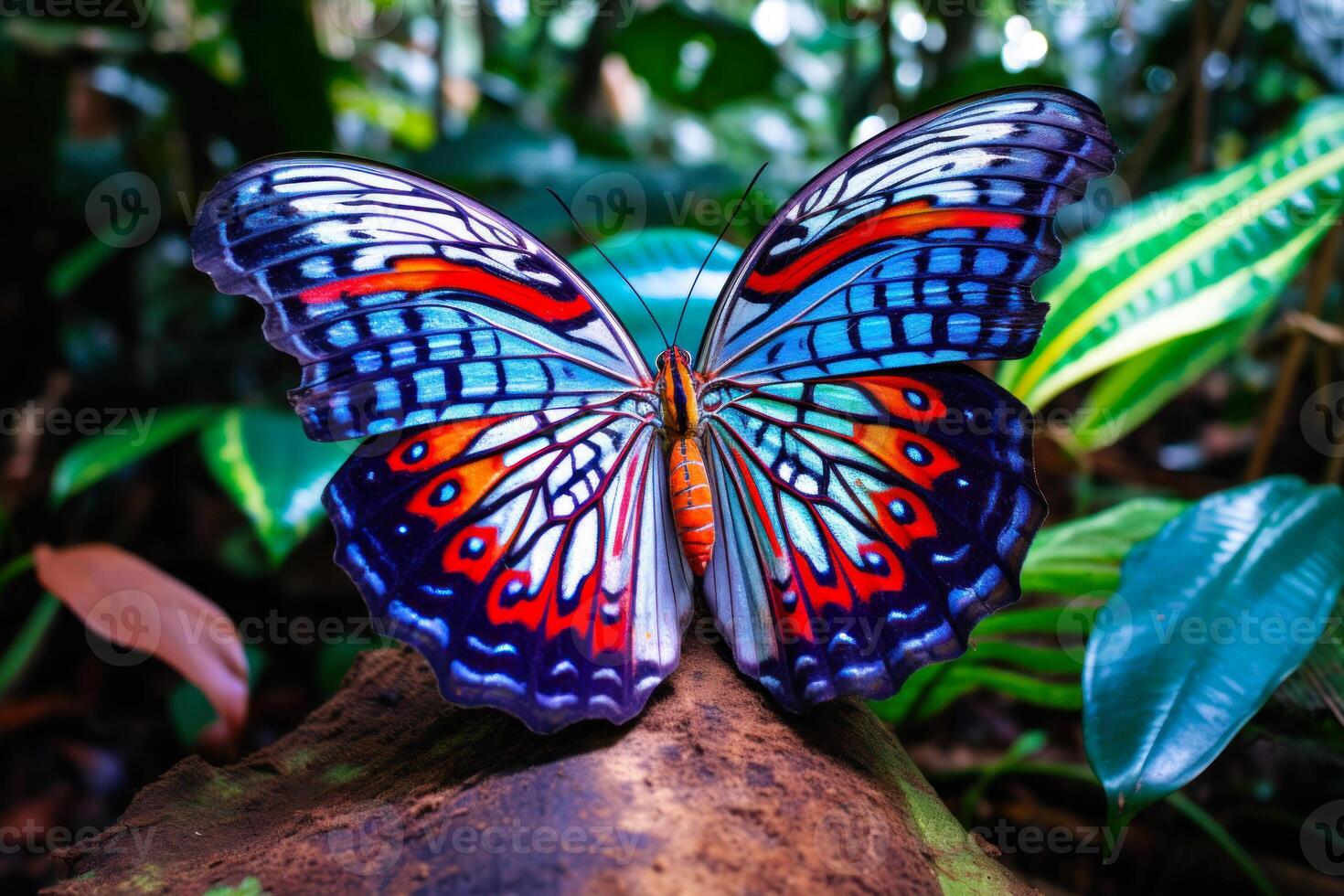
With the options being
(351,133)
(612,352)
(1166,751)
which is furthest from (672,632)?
(351,133)

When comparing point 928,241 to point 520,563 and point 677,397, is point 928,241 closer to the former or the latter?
point 677,397

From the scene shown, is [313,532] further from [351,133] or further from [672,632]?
[351,133]

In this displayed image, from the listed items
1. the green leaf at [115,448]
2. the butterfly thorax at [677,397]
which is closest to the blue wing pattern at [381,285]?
the butterfly thorax at [677,397]

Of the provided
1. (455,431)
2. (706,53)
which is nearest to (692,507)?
(455,431)

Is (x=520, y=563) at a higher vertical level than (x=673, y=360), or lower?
lower

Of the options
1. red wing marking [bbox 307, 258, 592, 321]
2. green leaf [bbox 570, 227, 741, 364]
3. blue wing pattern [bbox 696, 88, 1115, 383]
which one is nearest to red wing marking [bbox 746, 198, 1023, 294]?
blue wing pattern [bbox 696, 88, 1115, 383]
